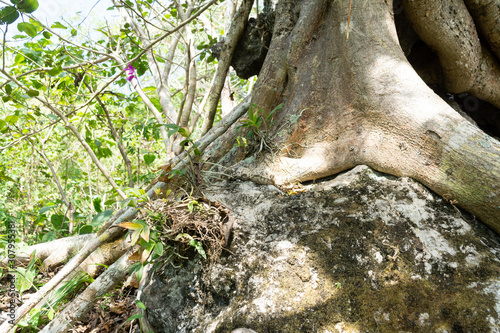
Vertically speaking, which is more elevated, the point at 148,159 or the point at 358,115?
the point at 148,159

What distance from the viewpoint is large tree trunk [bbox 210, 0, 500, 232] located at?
1.62 m

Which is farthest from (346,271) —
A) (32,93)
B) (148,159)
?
(32,93)

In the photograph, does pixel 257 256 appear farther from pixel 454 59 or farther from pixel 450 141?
pixel 454 59

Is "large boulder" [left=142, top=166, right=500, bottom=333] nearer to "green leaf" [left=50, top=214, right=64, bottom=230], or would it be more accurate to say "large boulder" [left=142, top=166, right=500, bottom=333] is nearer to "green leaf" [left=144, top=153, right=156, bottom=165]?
"green leaf" [left=144, top=153, right=156, bottom=165]

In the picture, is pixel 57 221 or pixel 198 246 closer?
pixel 198 246

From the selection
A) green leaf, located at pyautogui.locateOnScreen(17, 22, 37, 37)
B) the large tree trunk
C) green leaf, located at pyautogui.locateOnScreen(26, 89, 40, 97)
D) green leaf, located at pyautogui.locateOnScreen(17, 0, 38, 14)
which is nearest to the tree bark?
the large tree trunk

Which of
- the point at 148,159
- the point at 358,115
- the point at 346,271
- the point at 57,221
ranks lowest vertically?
the point at 346,271

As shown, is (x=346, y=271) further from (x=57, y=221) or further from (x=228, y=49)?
(x=57, y=221)

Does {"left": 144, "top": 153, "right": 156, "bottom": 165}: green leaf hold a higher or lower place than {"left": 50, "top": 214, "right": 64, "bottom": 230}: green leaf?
higher

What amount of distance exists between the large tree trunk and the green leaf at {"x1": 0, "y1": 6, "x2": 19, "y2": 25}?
5.04 ft

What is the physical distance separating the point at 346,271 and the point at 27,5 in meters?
2.14

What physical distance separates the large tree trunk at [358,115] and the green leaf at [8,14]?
1535 millimetres

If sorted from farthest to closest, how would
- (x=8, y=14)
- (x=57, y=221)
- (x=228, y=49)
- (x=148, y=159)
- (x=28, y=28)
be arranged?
(x=57, y=221) < (x=228, y=49) < (x=148, y=159) < (x=28, y=28) < (x=8, y=14)

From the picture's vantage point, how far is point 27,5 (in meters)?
1.73
